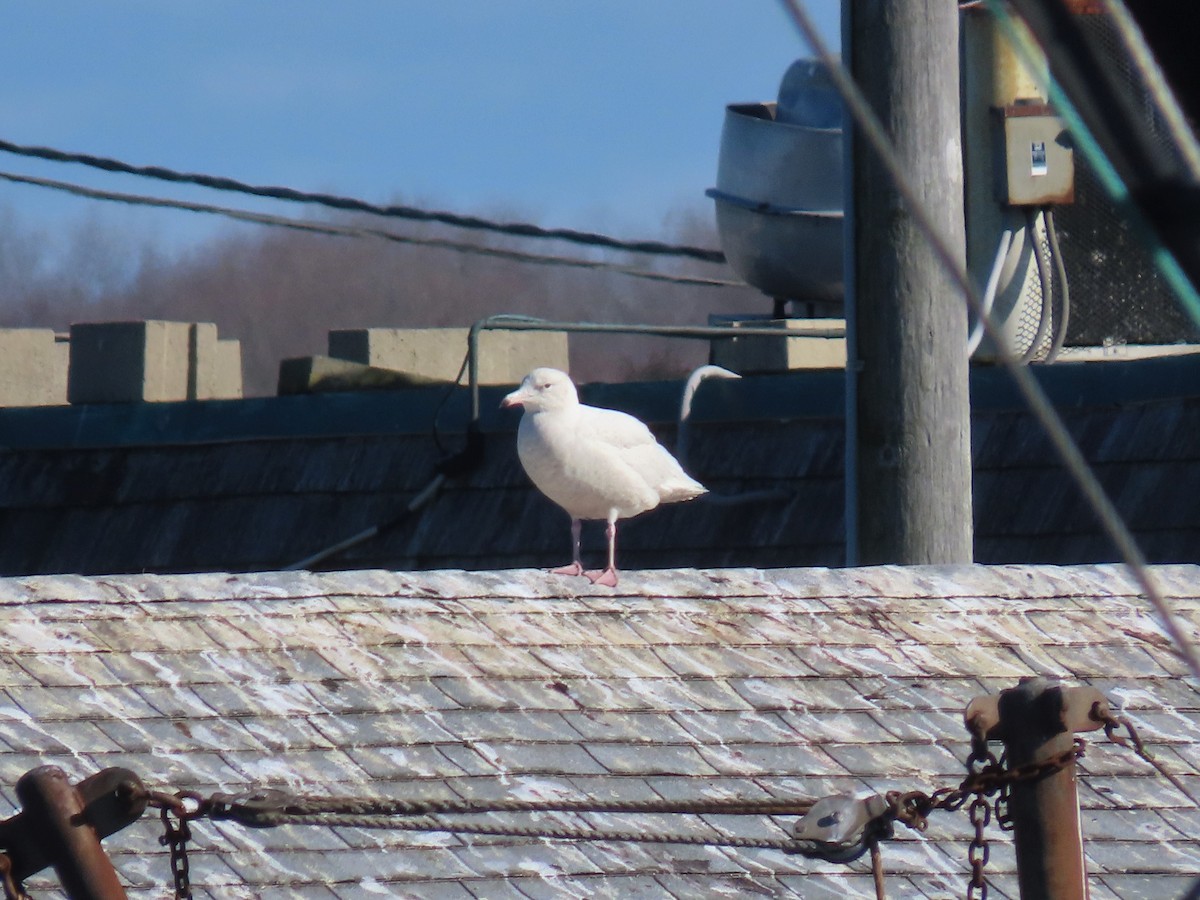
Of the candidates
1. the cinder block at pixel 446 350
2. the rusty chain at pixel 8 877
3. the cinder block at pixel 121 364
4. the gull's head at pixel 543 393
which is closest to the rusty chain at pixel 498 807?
the rusty chain at pixel 8 877

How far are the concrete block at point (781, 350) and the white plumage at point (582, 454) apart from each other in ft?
8.03

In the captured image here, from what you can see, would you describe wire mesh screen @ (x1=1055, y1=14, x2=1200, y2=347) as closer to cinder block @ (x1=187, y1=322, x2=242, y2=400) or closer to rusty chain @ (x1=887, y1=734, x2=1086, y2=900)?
cinder block @ (x1=187, y1=322, x2=242, y2=400)

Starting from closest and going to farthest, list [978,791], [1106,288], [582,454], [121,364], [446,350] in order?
[978,791], [582,454], [1106,288], [121,364], [446,350]

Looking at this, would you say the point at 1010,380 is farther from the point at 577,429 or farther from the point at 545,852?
the point at 545,852

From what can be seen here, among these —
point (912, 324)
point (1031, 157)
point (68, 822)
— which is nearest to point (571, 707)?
point (68, 822)

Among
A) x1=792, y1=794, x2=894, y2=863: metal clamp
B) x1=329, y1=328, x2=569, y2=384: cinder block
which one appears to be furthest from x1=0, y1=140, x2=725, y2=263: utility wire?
x1=792, y1=794, x2=894, y2=863: metal clamp

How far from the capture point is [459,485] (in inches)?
395

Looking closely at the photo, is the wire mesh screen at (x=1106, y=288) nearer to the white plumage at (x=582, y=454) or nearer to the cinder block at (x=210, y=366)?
the white plumage at (x=582, y=454)

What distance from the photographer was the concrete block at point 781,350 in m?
9.86

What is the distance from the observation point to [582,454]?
23.4 feet

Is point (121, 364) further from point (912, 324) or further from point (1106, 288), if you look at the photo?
point (912, 324)

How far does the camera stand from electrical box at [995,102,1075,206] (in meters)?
9.30

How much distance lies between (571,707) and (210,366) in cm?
859

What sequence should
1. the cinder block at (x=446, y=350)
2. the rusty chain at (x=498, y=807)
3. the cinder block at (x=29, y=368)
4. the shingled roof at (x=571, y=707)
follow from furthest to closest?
the cinder block at (x=29, y=368)
the cinder block at (x=446, y=350)
the shingled roof at (x=571, y=707)
the rusty chain at (x=498, y=807)
